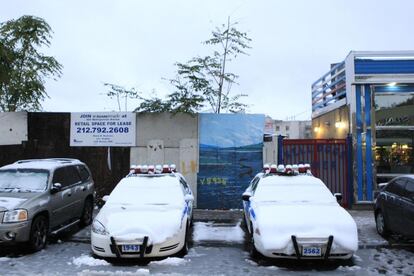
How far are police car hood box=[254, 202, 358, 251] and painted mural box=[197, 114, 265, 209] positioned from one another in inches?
231

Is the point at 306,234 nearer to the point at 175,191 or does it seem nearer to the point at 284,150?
the point at 175,191

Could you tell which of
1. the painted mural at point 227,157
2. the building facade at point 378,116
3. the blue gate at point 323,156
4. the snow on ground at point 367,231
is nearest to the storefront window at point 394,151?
the building facade at point 378,116

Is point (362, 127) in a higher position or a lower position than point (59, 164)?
higher

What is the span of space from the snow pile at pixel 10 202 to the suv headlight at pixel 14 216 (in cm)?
10

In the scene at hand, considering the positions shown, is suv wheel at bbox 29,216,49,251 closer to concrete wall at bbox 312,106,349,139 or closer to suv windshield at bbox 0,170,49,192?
suv windshield at bbox 0,170,49,192

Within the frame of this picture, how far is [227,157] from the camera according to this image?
1452 centimetres

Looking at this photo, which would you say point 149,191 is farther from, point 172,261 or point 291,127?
point 291,127

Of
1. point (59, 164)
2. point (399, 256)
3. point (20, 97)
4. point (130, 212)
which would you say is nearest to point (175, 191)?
point (130, 212)

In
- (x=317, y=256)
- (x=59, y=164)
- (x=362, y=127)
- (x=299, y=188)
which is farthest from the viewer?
(x=362, y=127)

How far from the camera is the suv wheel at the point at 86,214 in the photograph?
11.6 meters

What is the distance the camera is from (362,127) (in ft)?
47.9

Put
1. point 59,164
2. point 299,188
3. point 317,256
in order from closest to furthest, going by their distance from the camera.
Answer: point 317,256 → point 299,188 → point 59,164

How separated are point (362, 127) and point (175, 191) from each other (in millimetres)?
7552

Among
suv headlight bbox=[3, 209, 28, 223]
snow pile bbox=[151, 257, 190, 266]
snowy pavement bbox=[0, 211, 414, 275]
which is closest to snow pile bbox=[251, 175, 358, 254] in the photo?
snowy pavement bbox=[0, 211, 414, 275]
